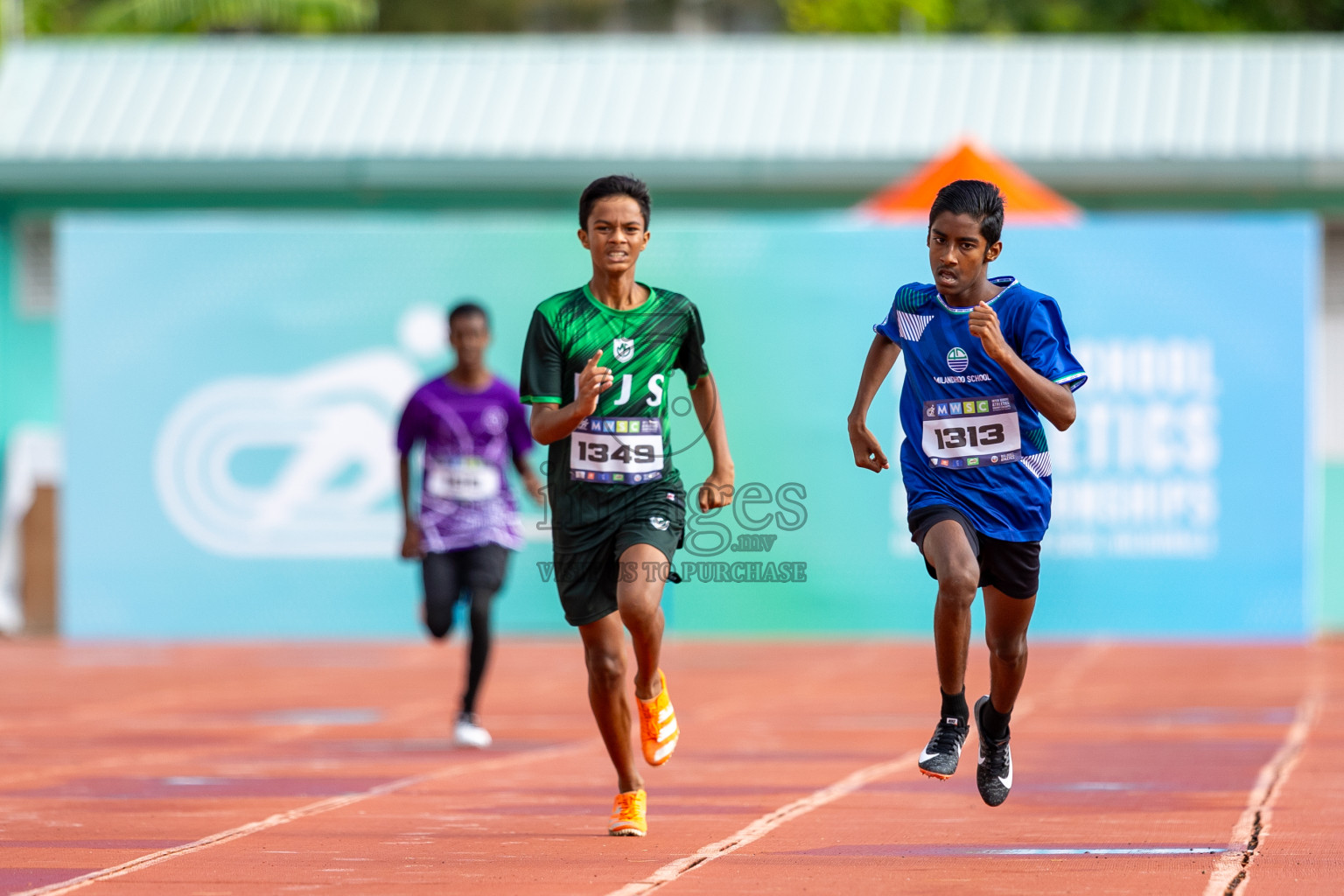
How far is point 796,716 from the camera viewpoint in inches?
452

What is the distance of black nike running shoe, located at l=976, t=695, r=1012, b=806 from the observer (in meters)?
6.75

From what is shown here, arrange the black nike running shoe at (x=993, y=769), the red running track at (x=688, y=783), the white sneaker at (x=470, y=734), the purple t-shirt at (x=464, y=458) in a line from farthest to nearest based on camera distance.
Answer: the purple t-shirt at (x=464, y=458) < the white sneaker at (x=470, y=734) < the black nike running shoe at (x=993, y=769) < the red running track at (x=688, y=783)

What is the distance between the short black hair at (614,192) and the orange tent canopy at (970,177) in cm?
907

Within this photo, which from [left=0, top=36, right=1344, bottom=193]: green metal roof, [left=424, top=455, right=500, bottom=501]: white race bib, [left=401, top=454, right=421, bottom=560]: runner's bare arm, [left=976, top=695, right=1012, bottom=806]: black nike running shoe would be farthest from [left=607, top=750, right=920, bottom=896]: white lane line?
[left=0, top=36, right=1344, bottom=193]: green metal roof

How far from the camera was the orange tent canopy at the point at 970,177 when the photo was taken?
15.9 meters

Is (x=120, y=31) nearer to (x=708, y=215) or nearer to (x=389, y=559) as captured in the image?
(x=708, y=215)

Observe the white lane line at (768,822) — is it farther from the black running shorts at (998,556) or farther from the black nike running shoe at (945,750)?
the black running shorts at (998,556)

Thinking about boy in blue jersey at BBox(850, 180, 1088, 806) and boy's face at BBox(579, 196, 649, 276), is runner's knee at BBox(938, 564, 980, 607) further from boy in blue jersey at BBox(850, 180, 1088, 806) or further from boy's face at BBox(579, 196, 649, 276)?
boy's face at BBox(579, 196, 649, 276)

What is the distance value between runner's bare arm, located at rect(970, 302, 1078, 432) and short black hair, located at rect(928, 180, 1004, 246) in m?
0.28

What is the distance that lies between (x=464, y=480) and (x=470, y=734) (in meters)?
1.34

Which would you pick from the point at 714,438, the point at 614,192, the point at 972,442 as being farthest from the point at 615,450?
the point at 972,442

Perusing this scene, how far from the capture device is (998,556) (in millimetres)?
6691

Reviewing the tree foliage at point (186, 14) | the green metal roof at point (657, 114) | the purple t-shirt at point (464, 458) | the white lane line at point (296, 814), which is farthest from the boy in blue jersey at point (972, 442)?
the tree foliage at point (186, 14)

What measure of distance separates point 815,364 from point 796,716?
17.5ft
